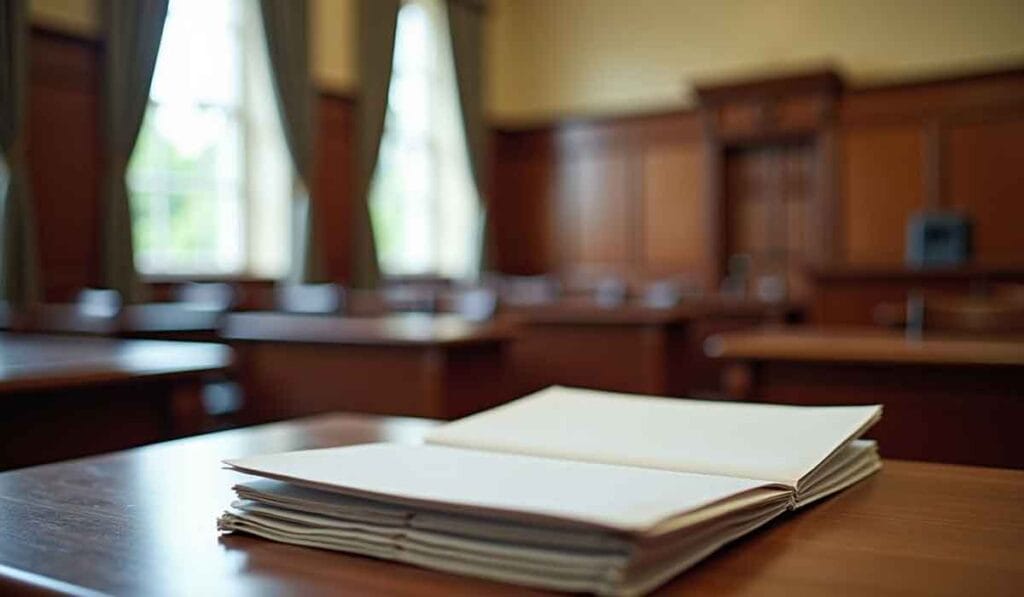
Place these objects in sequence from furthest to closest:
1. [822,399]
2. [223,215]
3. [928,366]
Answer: [223,215] < [822,399] < [928,366]

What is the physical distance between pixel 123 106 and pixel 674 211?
5.68 meters

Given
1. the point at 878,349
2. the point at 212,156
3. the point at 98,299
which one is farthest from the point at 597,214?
the point at 878,349

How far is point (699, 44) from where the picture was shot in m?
9.72

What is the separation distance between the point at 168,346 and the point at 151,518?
5.31 feet

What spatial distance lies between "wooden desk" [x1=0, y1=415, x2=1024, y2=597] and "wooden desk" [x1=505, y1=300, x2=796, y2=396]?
3784 millimetres

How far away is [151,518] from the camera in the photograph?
726mm

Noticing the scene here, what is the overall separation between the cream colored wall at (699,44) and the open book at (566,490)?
8.79m

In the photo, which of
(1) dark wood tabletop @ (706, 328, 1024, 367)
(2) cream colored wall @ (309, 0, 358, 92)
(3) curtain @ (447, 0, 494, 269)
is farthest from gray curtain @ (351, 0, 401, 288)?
(1) dark wood tabletop @ (706, 328, 1024, 367)

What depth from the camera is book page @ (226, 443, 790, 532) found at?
1.85 feet

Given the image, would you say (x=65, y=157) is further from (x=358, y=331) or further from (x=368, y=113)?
(x=358, y=331)

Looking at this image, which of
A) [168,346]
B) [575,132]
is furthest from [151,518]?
[575,132]

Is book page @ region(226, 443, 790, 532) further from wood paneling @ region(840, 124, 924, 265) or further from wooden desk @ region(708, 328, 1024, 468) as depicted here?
wood paneling @ region(840, 124, 924, 265)

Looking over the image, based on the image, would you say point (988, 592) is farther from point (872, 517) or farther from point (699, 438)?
point (699, 438)

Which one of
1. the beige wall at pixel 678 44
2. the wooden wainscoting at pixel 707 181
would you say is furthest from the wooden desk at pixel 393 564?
the beige wall at pixel 678 44
